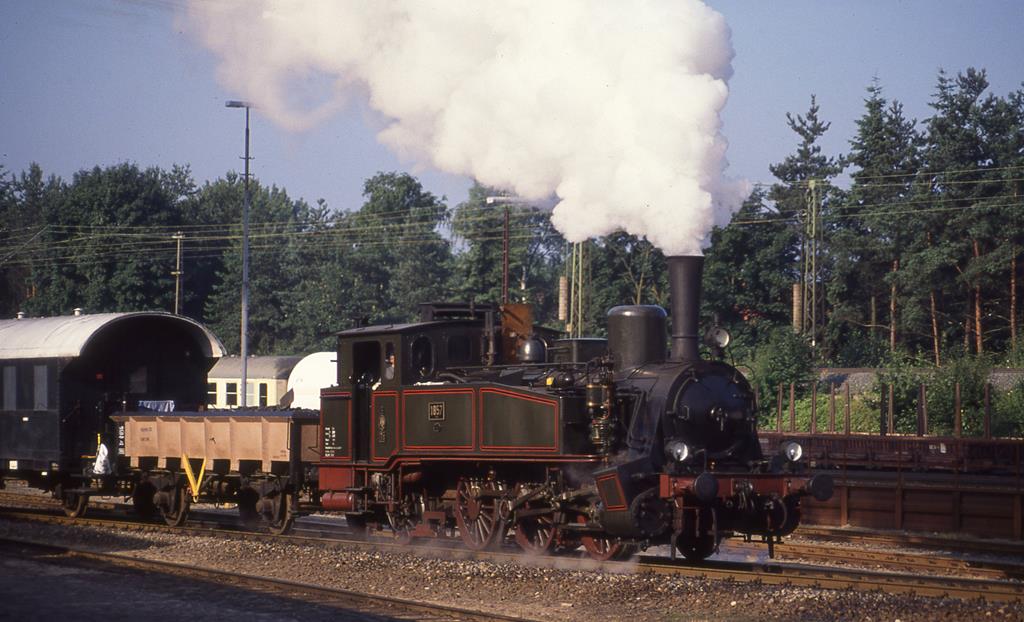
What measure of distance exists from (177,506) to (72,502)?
8.81 ft

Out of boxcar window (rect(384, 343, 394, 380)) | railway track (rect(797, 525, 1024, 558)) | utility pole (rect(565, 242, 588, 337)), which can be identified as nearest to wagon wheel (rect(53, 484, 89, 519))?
boxcar window (rect(384, 343, 394, 380))

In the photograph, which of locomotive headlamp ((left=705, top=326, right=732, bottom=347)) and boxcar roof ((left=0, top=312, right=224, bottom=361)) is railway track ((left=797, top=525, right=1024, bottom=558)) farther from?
boxcar roof ((left=0, top=312, right=224, bottom=361))

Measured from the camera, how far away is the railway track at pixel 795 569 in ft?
36.3

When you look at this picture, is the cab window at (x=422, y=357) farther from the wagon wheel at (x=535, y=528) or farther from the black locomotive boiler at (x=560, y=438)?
the wagon wheel at (x=535, y=528)

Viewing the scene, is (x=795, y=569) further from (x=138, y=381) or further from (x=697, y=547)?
(x=138, y=381)

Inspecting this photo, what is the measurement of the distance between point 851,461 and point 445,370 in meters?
13.3

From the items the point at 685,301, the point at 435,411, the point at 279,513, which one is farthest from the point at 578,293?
the point at 685,301

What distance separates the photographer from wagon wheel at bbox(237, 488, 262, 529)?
1912 cm

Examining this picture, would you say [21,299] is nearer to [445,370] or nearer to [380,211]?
[380,211]

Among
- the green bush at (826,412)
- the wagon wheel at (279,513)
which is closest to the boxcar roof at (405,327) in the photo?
the wagon wheel at (279,513)

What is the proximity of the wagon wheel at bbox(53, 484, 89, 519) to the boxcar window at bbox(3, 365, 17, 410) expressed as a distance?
1.78 metres

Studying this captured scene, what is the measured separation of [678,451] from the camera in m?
12.4

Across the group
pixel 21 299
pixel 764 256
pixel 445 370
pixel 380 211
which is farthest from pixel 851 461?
pixel 21 299

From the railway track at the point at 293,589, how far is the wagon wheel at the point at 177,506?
13.0ft
